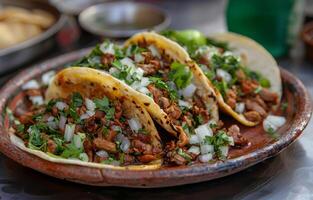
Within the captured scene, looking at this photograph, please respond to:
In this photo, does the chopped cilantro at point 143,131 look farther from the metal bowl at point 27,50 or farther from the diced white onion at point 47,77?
the metal bowl at point 27,50

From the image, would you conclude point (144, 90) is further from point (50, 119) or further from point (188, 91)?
point (50, 119)

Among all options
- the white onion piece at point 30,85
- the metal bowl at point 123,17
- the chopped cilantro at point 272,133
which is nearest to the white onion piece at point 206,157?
the chopped cilantro at point 272,133

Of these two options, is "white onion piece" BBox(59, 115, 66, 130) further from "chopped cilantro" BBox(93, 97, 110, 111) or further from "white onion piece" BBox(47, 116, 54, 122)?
"chopped cilantro" BBox(93, 97, 110, 111)

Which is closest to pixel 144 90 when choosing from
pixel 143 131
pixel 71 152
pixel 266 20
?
pixel 143 131

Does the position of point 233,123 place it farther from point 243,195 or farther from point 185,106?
point 243,195

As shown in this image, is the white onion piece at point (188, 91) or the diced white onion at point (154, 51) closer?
the white onion piece at point (188, 91)

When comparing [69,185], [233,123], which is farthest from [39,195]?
[233,123]
